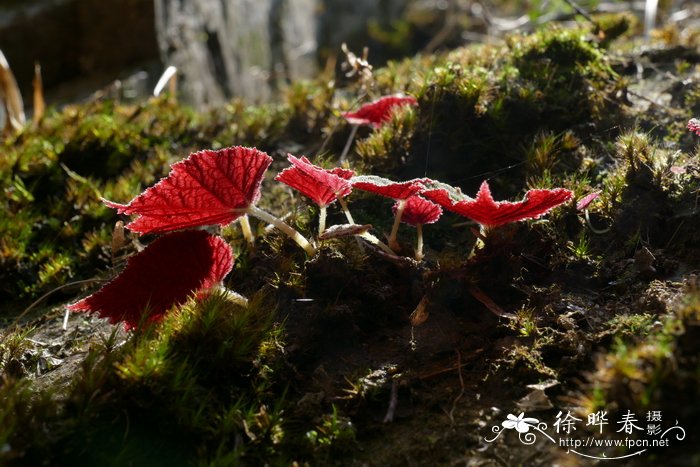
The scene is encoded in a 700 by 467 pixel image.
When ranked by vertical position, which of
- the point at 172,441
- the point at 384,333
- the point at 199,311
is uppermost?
the point at 199,311

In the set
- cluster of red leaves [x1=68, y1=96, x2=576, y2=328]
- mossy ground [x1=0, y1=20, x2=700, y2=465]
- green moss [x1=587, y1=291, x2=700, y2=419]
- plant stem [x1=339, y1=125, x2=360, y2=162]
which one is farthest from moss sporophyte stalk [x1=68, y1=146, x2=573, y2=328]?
plant stem [x1=339, y1=125, x2=360, y2=162]

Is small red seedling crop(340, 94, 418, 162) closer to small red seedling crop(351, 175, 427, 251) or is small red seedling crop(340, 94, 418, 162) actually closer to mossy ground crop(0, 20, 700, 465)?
mossy ground crop(0, 20, 700, 465)

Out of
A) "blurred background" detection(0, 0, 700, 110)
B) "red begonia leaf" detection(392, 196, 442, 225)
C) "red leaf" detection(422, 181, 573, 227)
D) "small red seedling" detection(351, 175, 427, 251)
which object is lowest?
"blurred background" detection(0, 0, 700, 110)

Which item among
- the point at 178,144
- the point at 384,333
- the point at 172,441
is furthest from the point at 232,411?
the point at 178,144

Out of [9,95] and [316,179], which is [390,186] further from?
[9,95]

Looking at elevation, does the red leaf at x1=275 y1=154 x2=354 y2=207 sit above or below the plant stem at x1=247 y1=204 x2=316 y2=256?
above

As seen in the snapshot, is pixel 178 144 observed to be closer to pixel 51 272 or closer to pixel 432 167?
pixel 51 272

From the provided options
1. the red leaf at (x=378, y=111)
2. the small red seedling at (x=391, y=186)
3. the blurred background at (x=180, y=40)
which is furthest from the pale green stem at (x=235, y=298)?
the blurred background at (x=180, y=40)
